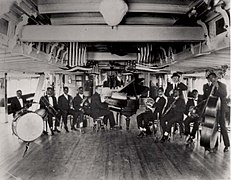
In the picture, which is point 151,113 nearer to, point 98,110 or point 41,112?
point 98,110

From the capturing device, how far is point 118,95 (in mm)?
7070

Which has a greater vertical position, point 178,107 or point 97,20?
point 97,20

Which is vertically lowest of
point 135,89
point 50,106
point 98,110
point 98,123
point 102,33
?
point 98,123

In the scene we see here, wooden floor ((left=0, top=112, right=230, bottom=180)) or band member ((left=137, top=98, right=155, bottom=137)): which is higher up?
band member ((left=137, top=98, right=155, bottom=137))

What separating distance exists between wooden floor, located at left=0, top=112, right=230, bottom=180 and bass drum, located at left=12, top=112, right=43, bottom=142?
11.6 inches

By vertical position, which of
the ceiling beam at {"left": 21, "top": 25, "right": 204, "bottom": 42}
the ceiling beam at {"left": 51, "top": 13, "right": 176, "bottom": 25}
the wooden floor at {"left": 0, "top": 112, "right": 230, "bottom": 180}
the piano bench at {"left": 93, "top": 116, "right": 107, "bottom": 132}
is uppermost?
the ceiling beam at {"left": 51, "top": 13, "right": 176, "bottom": 25}

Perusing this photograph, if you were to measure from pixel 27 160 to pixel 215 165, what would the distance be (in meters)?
2.47

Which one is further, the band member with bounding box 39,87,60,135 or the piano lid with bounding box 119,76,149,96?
the piano lid with bounding box 119,76,149,96

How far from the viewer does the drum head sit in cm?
392

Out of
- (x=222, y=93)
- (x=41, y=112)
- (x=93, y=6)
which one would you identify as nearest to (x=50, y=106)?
(x=41, y=112)

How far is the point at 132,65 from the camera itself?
6480 millimetres

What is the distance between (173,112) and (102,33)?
3078 mm

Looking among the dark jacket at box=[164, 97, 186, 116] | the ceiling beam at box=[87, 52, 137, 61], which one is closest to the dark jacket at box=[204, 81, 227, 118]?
the dark jacket at box=[164, 97, 186, 116]

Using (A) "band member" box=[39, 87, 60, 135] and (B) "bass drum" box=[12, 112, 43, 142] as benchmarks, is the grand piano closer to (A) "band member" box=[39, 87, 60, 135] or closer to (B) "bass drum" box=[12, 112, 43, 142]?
(A) "band member" box=[39, 87, 60, 135]
